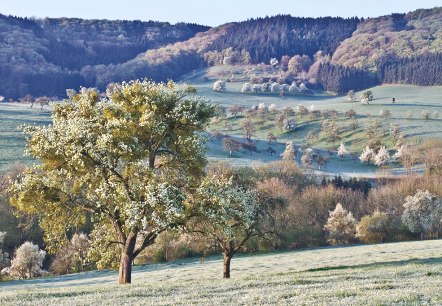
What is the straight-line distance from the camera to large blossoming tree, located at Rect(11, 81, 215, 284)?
30.2 meters

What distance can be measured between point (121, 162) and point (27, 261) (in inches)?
2040

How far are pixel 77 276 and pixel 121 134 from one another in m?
43.6

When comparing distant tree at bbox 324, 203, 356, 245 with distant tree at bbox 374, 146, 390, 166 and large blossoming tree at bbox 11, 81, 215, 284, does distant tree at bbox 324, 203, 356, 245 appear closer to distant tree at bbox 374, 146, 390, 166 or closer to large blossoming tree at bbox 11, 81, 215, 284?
large blossoming tree at bbox 11, 81, 215, 284

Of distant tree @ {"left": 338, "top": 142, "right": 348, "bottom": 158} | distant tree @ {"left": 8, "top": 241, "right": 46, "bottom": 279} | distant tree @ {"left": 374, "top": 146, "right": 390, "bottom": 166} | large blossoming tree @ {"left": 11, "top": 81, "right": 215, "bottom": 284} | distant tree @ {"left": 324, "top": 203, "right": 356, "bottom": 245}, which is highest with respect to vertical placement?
distant tree @ {"left": 338, "top": 142, "right": 348, "bottom": 158}

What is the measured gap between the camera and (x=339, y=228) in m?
90.9

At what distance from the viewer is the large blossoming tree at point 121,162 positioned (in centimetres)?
3016

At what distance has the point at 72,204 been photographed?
32.8 metres

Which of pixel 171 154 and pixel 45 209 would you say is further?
pixel 171 154

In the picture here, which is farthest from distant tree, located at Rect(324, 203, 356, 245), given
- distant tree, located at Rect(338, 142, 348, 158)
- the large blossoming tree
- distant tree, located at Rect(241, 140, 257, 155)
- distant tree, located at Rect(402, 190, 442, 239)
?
distant tree, located at Rect(241, 140, 257, 155)

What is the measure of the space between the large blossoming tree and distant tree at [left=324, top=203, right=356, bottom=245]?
202 feet

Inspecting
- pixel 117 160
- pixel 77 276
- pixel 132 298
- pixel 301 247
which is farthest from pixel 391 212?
pixel 132 298

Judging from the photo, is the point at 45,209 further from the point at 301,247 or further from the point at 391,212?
the point at 391,212

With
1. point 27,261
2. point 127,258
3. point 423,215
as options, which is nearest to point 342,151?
point 423,215

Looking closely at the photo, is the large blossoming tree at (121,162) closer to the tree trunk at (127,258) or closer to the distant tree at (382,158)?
the tree trunk at (127,258)
